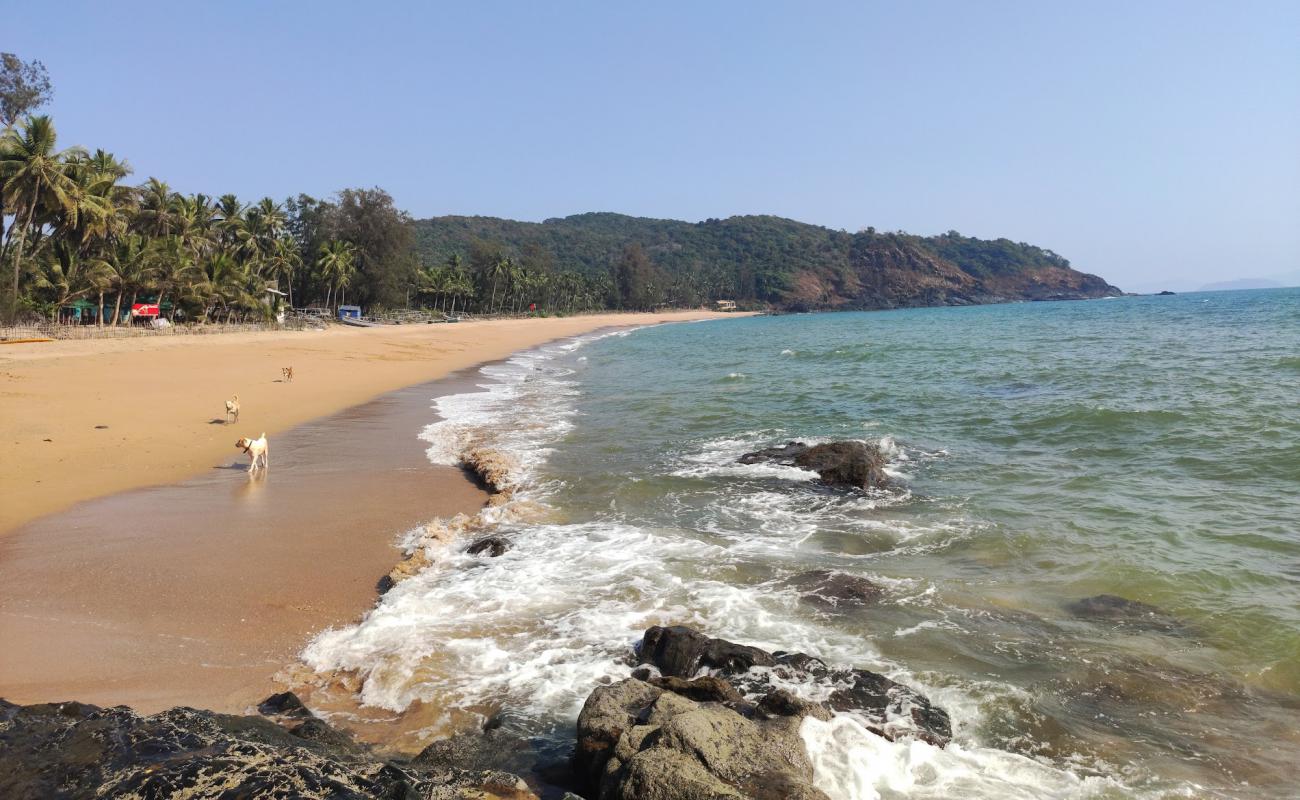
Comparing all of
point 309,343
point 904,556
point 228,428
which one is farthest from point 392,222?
point 904,556

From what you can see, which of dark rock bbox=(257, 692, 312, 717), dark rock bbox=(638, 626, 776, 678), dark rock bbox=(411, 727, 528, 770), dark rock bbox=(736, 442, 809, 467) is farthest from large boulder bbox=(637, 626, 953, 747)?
dark rock bbox=(736, 442, 809, 467)

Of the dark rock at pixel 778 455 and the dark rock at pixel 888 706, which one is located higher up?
the dark rock at pixel 778 455

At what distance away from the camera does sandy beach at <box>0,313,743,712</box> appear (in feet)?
18.8

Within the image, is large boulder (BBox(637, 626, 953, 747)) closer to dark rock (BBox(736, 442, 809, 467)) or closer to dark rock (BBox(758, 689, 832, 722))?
dark rock (BBox(758, 689, 832, 722))

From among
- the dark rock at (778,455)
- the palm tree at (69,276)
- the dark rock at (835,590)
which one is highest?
the palm tree at (69,276)

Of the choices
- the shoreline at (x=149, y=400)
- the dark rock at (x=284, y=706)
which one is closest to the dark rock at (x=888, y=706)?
the dark rock at (x=284, y=706)

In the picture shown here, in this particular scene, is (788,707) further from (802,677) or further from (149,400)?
(149,400)

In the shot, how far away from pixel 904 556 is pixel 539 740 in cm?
536

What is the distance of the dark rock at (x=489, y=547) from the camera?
27.9ft

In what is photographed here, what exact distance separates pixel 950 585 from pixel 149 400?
60.6ft

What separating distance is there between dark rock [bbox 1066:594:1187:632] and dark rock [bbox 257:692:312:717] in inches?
274

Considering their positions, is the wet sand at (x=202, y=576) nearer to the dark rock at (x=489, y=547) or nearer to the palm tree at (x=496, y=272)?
the dark rock at (x=489, y=547)

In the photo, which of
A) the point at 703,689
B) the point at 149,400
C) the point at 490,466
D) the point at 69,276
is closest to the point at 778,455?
the point at 490,466

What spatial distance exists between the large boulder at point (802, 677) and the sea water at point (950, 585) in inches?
8.6
